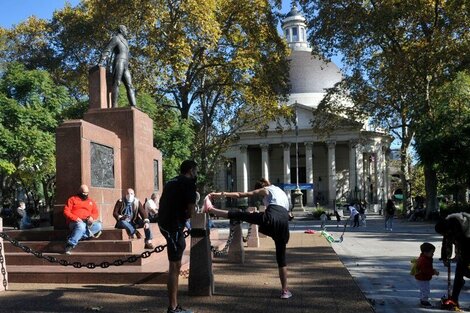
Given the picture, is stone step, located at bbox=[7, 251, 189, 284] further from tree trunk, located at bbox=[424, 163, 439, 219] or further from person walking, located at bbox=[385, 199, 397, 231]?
tree trunk, located at bbox=[424, 163, 439, 219]

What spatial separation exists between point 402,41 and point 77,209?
93.6ft

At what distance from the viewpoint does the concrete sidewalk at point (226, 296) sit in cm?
740

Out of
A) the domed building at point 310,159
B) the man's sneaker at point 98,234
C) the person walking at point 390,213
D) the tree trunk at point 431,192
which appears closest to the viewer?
the man's sneaker at point 98,234

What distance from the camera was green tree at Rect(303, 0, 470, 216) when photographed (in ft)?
104

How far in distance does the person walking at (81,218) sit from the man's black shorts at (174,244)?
396cm

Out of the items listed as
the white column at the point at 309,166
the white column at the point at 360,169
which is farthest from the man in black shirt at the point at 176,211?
the white column at the point at 309,166

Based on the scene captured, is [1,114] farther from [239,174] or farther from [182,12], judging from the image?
[239,174]

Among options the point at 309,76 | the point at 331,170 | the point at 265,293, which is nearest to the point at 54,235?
the point at 265,293

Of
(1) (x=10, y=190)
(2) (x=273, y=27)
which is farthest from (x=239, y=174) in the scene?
(2) (x=273, y=27)

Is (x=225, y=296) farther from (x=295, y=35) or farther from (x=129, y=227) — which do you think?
(x=295, y=35)

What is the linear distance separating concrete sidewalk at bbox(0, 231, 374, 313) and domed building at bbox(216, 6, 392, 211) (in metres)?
66.4

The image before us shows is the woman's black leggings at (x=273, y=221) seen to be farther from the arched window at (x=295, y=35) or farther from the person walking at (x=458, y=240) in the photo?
the arched window at (x=295, y=35)

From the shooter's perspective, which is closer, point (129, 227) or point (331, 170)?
point (129, 227)

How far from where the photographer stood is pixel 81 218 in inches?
422
